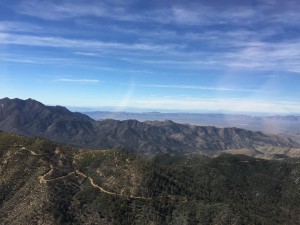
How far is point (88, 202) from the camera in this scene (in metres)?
168

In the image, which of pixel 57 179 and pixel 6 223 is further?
pixel 57 179

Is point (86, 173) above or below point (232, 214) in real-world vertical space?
above

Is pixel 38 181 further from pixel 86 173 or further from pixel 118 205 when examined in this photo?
pixel 118 205

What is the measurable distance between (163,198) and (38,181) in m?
60.2

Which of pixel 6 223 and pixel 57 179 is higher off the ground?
pixel 57 179

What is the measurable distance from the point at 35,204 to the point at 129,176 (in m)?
46.9

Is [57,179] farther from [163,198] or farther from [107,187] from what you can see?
[163,198]

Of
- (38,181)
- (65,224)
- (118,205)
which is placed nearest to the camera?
(65,224)

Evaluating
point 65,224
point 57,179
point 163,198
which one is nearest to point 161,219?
point 163,198

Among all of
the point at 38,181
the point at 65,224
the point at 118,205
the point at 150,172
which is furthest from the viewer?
the point at 150,172

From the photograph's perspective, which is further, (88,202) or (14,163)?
(14,163)

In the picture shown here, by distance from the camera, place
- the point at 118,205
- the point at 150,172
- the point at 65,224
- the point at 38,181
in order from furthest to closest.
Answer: the point at 150,172
the point at 38,181
the point at 118,205
the point at 65,224

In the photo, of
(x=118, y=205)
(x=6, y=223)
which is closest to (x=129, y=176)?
(x=118, y=205)

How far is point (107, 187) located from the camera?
178m
